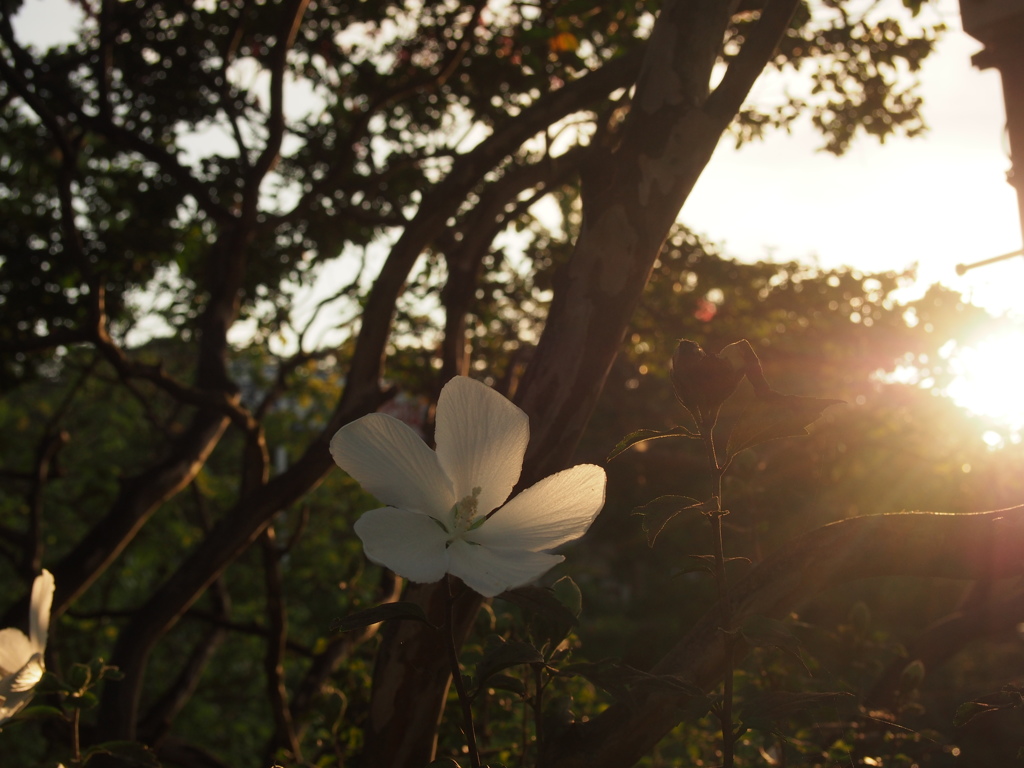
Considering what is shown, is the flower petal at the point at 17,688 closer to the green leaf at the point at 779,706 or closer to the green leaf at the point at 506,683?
the green leaf at the point at 506,683

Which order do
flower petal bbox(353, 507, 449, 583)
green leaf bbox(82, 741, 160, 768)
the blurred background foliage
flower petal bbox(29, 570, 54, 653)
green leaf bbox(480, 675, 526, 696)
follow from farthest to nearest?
the blurred background foliage → green leaf bbox(82, 741, 160, 768) → flower petal bbox(29, 570, 54, 653) → green leaf bbox(480, 675, 526, 696) → flower petal bbox(353, 507, 449, 583)

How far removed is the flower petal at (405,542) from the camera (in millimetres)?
555

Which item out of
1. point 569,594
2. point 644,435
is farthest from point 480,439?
point 569,594

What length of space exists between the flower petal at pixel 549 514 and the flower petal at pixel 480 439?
20 millimetres

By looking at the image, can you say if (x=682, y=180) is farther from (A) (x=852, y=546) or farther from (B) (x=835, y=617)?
(B) (x=835, y=617)

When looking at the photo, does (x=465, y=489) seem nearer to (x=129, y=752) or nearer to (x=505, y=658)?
(x=505, y=658)

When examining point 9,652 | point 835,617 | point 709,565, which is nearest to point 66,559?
point 9,652

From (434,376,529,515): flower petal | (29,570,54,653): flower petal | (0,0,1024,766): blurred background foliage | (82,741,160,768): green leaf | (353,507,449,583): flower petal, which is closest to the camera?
(353,507,449,583): flower petal

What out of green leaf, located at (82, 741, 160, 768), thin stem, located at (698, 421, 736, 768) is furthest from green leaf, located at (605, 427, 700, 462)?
green leaf, located at (82, 741, 160, 768)

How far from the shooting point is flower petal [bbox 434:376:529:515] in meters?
0.66

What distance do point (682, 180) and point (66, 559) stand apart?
2.61m

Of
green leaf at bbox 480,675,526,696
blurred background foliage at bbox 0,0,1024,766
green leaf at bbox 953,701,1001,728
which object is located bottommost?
green leaf at bbox 480,675,526,696

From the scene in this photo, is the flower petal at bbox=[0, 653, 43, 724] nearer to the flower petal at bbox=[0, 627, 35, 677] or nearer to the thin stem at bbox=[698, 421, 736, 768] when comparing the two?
the flower petal at bbox=[0, 627, 35, 677]

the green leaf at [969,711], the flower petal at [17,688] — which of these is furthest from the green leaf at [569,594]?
the flower petal at [17,688]
